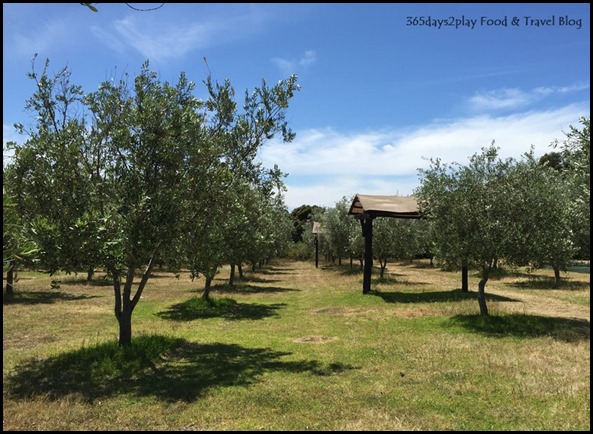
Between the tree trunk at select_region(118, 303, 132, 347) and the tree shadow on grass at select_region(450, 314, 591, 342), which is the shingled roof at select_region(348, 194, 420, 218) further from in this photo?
the tree trunk at select_region(118, 303, 132, 347)

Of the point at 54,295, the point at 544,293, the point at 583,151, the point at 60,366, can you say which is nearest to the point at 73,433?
the point at 60,366

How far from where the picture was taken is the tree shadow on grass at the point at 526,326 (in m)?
14.9

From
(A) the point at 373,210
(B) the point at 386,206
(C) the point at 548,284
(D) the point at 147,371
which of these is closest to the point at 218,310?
(A) the point at 373,210

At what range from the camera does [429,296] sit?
26.4m

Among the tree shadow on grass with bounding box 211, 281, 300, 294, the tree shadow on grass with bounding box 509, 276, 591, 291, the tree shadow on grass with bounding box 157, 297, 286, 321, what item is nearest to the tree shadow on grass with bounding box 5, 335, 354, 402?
the tree shadow on grass with bounding box 157, 297, 286, 321

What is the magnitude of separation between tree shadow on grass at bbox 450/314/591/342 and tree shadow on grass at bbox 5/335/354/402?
23.2 ft

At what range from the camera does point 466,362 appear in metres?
11.4

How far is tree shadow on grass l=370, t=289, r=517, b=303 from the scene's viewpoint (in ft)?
81.1

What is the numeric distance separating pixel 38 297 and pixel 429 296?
2304 cm

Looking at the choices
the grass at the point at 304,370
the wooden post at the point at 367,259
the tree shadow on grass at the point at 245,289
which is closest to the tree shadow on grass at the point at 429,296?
the wooden post at the point at 367,259

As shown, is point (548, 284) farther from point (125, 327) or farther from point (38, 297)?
point (38, 297)

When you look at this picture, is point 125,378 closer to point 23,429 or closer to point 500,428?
point 23,429

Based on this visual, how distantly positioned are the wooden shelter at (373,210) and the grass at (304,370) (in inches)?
239

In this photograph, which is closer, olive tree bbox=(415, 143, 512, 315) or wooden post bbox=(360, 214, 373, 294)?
olive tree bbox=(415, 143, 512, 315)
